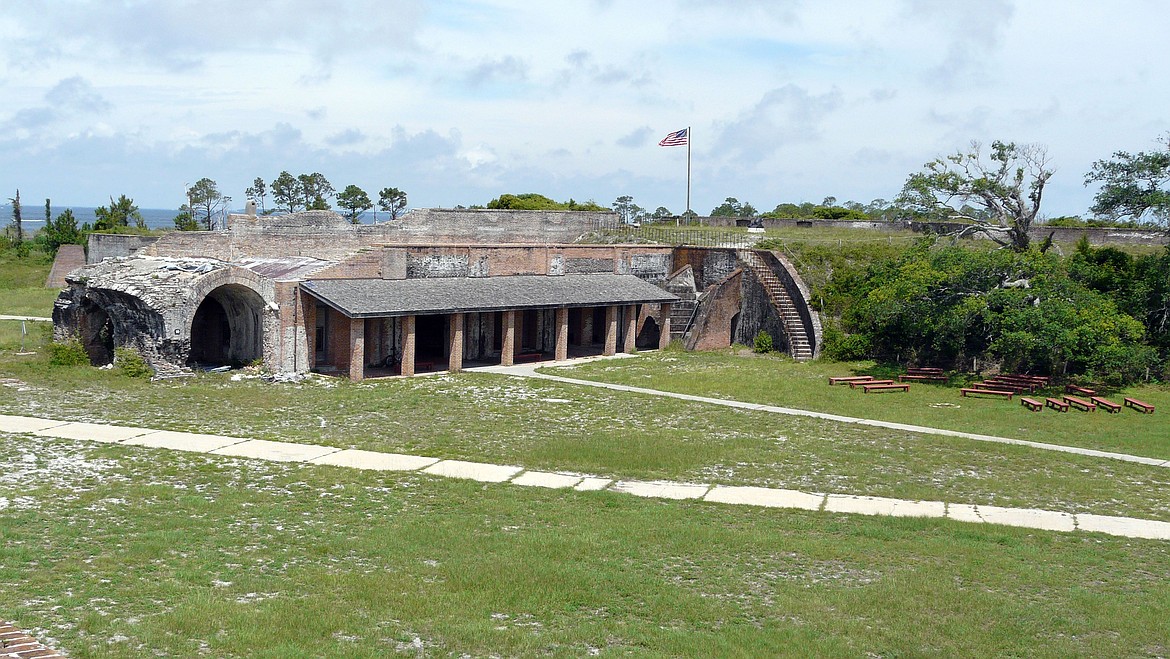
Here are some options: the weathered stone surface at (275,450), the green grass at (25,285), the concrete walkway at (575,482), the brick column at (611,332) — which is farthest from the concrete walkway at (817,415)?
the green grass at (25,285)

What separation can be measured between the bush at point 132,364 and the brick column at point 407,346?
7.05m

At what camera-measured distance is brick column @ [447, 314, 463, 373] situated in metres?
32.2

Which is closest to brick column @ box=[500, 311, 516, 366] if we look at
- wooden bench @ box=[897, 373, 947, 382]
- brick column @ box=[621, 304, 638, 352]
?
brick column @ box=[621, 304, 638, 352]

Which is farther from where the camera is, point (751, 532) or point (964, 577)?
point (751, 532)

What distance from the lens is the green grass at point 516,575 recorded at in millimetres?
10805

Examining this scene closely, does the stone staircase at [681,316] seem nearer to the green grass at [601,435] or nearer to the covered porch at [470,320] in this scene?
the covered porch at [470,320]

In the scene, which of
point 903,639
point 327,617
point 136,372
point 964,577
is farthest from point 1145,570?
point 136,372

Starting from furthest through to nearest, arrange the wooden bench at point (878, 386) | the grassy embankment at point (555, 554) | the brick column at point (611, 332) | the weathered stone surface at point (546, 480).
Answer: the brick column at point (611, 332)
the wooden bench at point (878, 386)
the weathered stone surface at point (546, 480)
the grassy embankment at point (555, 554)

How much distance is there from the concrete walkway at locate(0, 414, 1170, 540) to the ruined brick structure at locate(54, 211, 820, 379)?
26.8 feet

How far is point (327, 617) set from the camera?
11172 millimetres

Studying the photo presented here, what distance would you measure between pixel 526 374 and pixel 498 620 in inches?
827

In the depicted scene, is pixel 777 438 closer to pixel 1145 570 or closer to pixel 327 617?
pixel 1145 570

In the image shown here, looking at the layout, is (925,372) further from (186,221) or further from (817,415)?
(186,221)

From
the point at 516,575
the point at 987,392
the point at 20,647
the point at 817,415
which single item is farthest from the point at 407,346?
the point at 20,647
